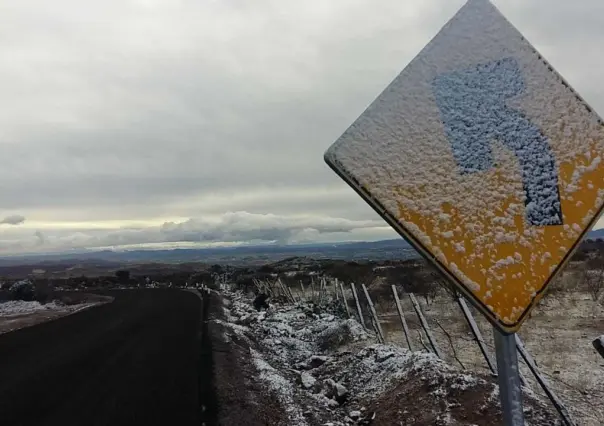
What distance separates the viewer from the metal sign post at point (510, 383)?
1083 millimetres

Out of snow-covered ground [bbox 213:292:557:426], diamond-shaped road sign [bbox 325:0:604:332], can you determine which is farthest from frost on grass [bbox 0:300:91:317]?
diamond-shaped road sign [bbox 325:0:604:332]

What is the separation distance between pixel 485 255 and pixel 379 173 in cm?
28

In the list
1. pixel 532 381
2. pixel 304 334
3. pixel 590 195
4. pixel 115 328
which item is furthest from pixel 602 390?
pixel 115 328

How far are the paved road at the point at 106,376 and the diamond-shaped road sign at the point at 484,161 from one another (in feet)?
20.3

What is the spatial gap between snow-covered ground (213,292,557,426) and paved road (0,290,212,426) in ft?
4.60

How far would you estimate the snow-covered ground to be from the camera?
5.76 meters

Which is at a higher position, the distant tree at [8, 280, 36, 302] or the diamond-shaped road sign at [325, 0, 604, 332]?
the diamond-shaped road sign at [325, 0, 604, 332]

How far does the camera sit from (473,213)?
3.56ft

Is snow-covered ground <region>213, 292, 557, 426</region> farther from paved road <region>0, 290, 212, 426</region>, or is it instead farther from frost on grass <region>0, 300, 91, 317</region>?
frost on grass <region>0, 300, 91, 317</region>

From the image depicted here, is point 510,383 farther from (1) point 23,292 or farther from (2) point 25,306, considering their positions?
(1) point 23,292

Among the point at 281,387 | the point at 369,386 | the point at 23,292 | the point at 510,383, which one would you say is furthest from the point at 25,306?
the point at 510,383

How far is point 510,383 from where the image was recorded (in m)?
1.09

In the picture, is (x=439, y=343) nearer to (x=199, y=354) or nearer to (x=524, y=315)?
(x=199, y=354)

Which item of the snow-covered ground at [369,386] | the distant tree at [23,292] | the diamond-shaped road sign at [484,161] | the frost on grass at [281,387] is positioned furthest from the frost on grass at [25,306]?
the diamond-shaped road sign at [484,161]
